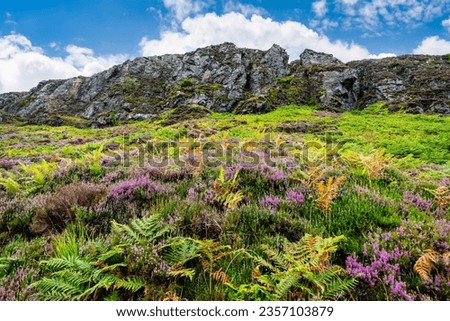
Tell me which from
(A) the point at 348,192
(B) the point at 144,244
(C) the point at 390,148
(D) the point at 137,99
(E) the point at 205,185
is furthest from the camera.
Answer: (D) the point at 137,99

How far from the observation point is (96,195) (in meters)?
4.95

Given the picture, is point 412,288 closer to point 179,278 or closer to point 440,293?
point 440,293

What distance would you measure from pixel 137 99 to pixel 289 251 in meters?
56.7

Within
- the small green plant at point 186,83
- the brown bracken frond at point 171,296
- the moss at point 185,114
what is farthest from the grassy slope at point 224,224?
the small green plant at point 186,83

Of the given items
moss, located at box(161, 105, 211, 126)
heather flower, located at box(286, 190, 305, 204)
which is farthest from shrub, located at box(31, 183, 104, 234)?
moss, located at box(161, 105, 211, 126)

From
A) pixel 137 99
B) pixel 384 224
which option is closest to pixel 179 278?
pixel 384 224

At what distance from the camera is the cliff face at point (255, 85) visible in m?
40.8

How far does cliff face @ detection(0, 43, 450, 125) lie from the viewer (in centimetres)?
4084

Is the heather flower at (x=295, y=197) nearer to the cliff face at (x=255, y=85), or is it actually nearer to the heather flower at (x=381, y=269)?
the heather flower at (x=381, y=269)

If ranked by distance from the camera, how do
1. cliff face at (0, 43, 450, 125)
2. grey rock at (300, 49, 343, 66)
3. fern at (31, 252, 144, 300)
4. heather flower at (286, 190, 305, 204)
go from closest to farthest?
fern at (31, 252, 144, 300) < heather flower at (286, 190, 305, 204) < cliff face at (0, 43, 450, 125) < grey rock at (300, 49, 343, 66)

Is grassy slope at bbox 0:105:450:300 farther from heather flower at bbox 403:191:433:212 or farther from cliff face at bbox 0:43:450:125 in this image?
cliff face at bbox 0:43:450:125

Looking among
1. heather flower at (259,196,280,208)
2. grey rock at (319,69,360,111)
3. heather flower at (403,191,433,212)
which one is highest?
grey rock at (319,69,360,111)

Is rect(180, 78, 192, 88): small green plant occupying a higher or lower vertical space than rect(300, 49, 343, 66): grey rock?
lower

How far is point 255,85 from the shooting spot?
162 feet
